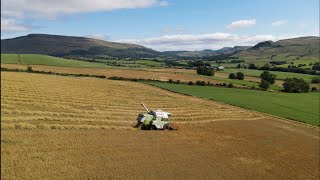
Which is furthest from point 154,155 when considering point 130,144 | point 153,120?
point 153,120

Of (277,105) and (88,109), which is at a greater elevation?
(88,109)

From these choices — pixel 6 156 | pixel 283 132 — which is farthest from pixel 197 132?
pixel 6 156

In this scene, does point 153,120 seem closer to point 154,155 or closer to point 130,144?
point 130,144

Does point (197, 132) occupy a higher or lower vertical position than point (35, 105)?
lower

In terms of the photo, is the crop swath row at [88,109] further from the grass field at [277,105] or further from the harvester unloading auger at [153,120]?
the grass field at [277,105]

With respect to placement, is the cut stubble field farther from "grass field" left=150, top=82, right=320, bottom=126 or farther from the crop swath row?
"grass field" left=150, top=82, right=320, bottom=126

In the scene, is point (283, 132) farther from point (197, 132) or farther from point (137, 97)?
point (137, 97)
